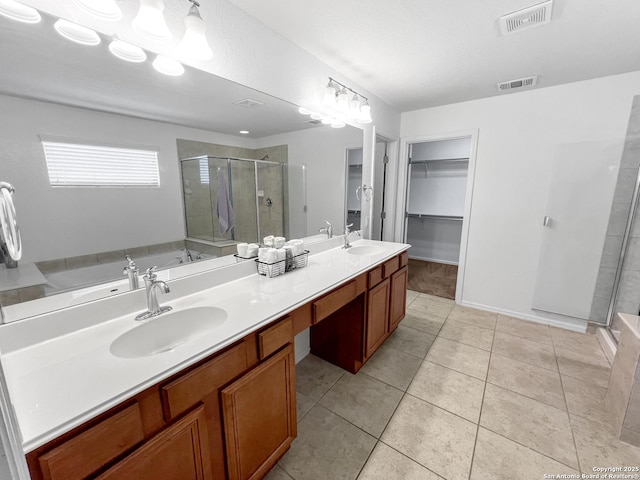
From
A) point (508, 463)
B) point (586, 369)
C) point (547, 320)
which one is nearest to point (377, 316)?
point (508, 463)

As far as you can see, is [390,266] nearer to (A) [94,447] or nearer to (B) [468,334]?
(B) [468,334]

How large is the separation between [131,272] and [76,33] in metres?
0.92

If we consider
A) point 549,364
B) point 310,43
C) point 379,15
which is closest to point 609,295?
point 549,364

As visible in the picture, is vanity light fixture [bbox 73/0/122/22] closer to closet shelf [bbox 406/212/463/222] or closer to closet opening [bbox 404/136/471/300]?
closet opening [bbox 404/136/471/300]

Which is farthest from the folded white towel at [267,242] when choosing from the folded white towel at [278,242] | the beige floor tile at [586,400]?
the beige floor tile at [586,400]

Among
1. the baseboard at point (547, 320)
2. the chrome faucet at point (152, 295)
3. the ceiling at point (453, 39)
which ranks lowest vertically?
the baseboard at point (547, 320)

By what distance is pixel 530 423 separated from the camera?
1.57 metres

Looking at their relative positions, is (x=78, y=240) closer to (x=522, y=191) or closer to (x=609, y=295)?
(x=522, y=191)

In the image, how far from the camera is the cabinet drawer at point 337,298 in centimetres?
139

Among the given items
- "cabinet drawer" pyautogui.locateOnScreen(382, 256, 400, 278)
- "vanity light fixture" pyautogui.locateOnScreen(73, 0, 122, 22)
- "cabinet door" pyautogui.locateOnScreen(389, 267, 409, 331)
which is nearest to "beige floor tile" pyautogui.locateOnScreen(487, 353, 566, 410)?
"cabinet door" pyautogui.locateOnScreen(389, 267, 409, 331)

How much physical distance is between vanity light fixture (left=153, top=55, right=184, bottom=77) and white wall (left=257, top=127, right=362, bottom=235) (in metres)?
0.63

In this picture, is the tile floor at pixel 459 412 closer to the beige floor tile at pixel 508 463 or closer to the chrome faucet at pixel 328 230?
the beige floor tile at pixel 508 463

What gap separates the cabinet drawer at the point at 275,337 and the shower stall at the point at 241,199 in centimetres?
69

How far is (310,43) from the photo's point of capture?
1.75 metres
